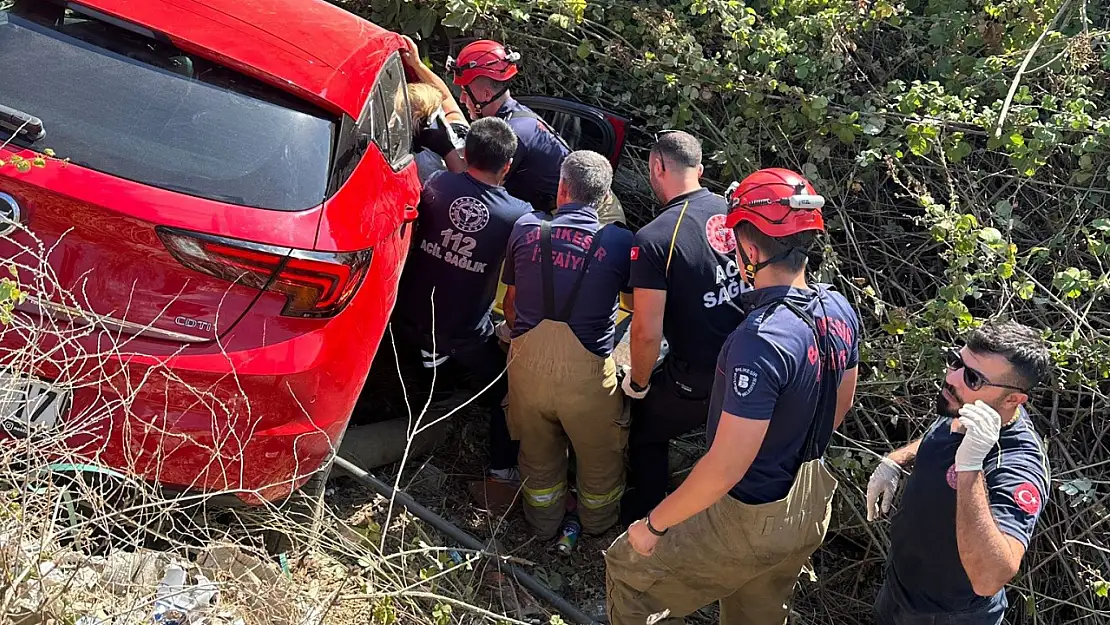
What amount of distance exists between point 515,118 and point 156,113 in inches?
98.2

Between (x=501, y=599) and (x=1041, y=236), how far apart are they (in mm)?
3419

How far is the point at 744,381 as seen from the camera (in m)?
2.96

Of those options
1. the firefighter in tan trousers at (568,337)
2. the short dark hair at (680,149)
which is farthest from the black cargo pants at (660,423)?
the short dark hair at (680,149)

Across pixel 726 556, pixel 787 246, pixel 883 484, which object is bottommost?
pixel 726 556

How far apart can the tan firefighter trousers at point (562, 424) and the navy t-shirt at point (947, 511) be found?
1.48 metres

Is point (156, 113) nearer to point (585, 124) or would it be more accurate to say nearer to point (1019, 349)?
point (1019, 349)

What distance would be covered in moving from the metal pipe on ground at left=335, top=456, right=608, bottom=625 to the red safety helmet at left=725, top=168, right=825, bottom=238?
179cm

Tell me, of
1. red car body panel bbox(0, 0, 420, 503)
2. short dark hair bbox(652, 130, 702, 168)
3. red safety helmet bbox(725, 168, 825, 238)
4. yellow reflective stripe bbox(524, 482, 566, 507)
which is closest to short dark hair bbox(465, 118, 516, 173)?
short dark hair bbox(652, 130, 702, 168)

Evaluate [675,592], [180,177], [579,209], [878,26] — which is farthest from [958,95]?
[180,177]

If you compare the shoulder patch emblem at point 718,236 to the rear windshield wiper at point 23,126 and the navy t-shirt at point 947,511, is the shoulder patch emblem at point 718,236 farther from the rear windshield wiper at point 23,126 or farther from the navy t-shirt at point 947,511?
the rear windshield wiper at point 23,126

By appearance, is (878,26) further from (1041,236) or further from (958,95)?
(1041,236)

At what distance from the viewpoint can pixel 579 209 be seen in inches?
167

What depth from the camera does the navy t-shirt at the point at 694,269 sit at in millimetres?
4051

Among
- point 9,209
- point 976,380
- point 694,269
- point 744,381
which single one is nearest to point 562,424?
point 694,269
